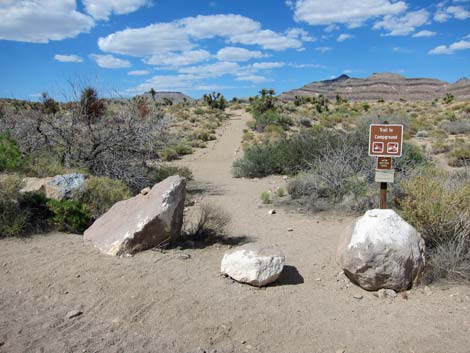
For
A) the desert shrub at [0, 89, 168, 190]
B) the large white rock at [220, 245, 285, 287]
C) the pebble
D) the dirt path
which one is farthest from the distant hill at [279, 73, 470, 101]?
the pebble

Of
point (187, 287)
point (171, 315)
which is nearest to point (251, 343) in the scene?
point (171, 315)

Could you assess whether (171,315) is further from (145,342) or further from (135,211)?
(135,211)

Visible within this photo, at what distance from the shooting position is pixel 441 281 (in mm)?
5516

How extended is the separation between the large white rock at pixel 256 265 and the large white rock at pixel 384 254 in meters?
0.92

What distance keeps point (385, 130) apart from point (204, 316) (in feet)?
12.7

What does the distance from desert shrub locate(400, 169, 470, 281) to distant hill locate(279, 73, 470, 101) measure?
2706 inches

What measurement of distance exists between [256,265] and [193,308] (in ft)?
3.33

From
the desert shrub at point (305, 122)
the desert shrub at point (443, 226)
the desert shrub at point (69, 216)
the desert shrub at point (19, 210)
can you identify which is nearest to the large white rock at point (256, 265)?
the desert shrub at point (443, 226)

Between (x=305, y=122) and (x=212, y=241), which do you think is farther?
(x=305, y=122)

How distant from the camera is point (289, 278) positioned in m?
5.86

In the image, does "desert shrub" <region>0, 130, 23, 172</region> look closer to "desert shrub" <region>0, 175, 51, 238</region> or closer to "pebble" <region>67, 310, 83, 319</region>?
"desert shrub" <region>0, 175, 51, 238</region>

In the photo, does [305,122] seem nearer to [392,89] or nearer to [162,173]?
[162,173]

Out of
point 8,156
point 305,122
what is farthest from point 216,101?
point 8,156

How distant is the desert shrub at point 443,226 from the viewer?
18.4 feet
